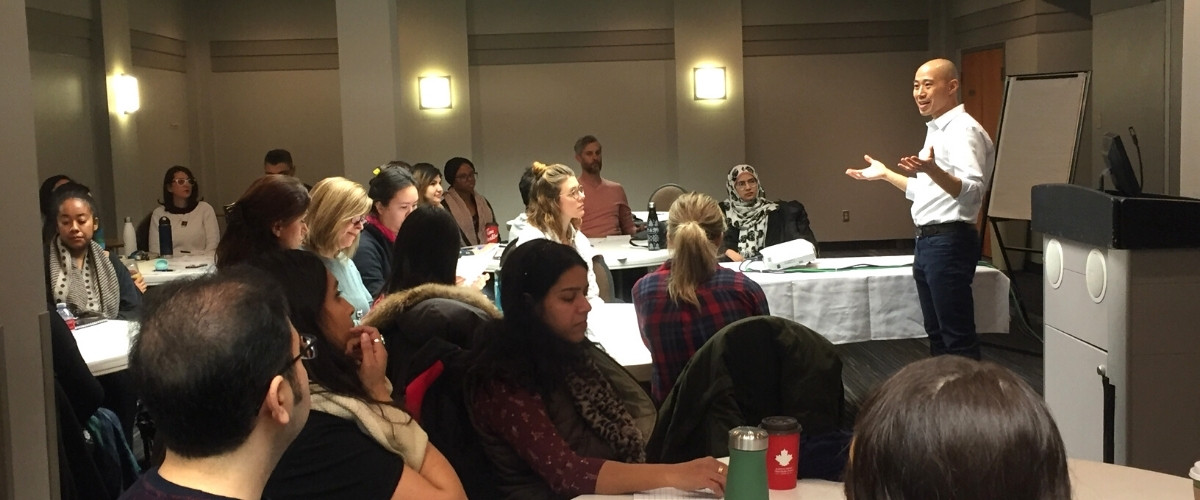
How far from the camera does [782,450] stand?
6.66ft

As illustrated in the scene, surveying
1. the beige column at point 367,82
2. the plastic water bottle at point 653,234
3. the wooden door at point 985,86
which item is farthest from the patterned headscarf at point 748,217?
the wooden door at point 985,86

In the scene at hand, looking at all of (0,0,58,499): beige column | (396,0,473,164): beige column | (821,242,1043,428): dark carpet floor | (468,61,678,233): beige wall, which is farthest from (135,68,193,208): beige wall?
(0,0,58,499): beige column

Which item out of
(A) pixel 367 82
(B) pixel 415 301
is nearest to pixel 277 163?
(A) pixel 367 82

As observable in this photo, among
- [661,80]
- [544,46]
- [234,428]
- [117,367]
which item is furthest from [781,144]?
[234,428]

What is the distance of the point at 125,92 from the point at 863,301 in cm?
642

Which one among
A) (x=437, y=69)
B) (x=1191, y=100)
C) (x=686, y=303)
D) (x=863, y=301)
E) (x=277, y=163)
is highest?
(x=437, y=69)

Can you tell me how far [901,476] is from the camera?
1.08m

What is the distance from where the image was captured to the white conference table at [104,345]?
3.48 m

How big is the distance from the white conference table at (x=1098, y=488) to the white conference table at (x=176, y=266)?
3.75 metres

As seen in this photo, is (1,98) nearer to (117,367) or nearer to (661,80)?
(117,367)

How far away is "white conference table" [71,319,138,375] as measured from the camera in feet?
11.4

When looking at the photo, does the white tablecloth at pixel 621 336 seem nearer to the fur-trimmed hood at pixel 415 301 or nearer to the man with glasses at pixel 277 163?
the fur-trimmed hood at pixel 415 301

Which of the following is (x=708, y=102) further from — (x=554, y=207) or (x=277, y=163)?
(x=554, y=207)

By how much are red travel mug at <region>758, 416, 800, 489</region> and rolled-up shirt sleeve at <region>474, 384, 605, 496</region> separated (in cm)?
35
